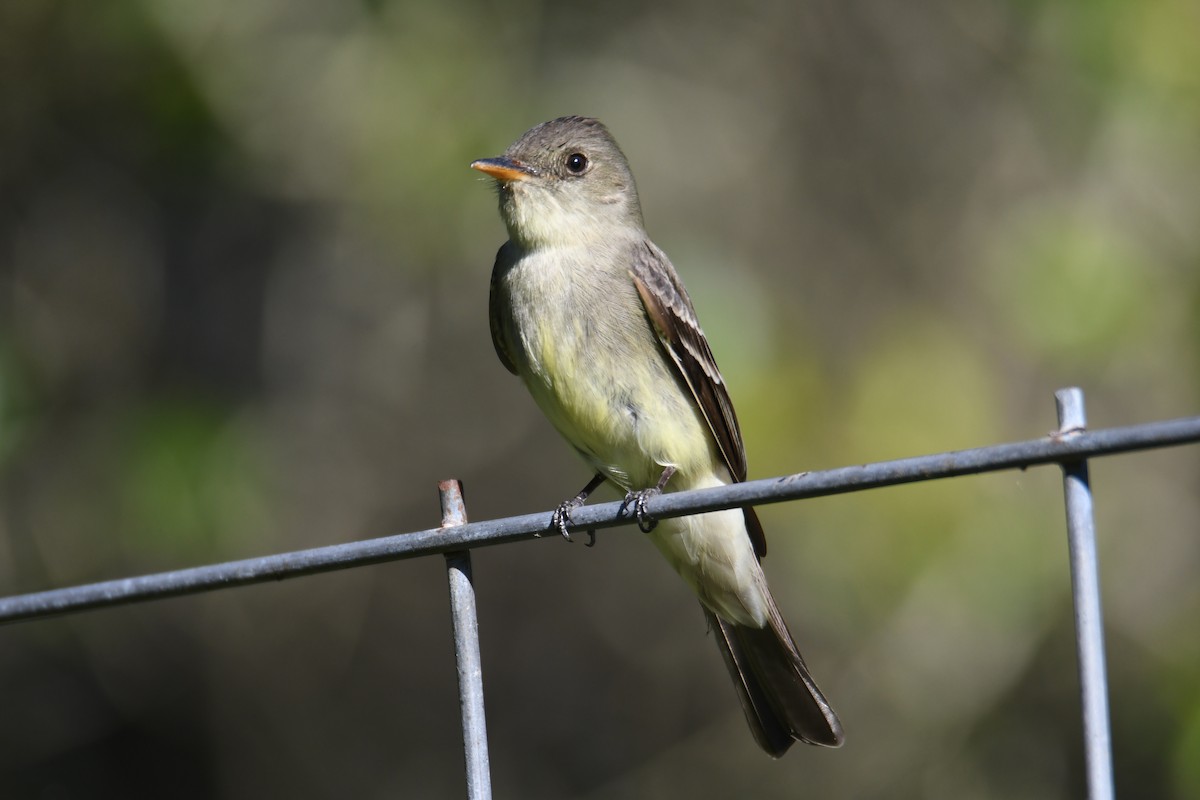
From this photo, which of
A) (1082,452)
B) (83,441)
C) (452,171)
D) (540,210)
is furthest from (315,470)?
(1082,452)

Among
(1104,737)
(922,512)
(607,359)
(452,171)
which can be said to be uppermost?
(452,171)

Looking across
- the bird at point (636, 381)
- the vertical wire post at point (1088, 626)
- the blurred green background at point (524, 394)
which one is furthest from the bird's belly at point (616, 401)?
the vertical wire post at point (1088, 626)

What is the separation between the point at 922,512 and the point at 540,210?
5.21ft

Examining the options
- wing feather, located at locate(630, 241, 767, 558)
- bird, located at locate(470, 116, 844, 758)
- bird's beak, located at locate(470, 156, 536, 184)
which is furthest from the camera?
bird's beak, located at locate(470, 156, 536, 184)

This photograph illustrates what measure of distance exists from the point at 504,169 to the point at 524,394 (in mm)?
2022

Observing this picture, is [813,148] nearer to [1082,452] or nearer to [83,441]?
[83,441]

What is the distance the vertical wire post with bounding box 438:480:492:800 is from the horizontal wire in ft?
0.19

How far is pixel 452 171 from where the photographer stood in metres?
4.41

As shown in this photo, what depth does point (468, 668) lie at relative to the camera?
178 cm

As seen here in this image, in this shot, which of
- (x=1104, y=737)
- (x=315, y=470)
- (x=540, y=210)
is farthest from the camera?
(x=315, y=470)

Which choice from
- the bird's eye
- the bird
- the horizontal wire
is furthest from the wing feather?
the horizontal wire

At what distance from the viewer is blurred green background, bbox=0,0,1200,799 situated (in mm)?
4398

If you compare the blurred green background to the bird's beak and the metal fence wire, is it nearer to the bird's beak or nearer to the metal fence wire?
the bird's beak

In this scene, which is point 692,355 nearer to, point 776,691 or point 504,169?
point 504,169
